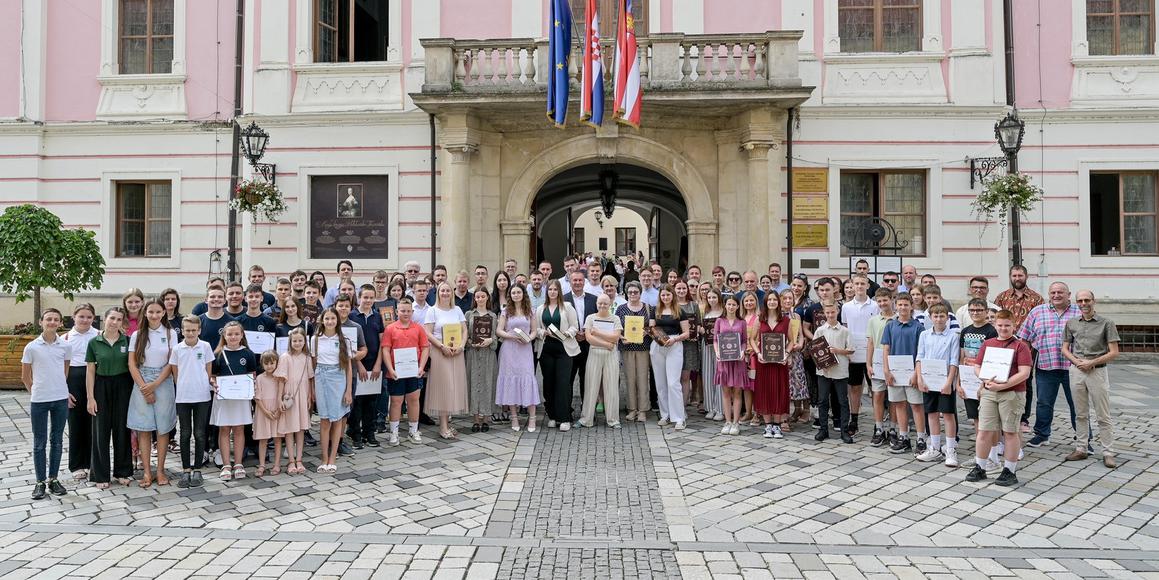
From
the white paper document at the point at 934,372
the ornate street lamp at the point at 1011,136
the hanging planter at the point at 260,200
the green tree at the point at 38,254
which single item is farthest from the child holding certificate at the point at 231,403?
the ornate street lamp at the point at 1011,136

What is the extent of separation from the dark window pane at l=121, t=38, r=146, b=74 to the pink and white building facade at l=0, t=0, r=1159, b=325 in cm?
32

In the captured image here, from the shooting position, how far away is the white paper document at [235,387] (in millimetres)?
6703

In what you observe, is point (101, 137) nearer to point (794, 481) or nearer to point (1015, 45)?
point (794, 481)

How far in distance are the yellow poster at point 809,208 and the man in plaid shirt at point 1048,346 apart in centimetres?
607

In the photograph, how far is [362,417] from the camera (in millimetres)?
8062

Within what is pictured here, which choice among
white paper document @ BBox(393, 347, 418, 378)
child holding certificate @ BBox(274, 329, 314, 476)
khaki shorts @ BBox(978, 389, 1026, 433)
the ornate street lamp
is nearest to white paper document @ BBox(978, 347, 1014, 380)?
khaki shorts @ BBox(978, 389, 1026, 433)

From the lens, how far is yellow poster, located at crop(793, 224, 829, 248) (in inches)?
551

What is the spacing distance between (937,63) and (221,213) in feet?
48.7

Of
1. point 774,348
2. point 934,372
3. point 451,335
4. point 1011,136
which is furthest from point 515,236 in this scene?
point 1011,136

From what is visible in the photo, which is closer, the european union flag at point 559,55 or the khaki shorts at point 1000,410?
the khaki shorts at point 1000,410

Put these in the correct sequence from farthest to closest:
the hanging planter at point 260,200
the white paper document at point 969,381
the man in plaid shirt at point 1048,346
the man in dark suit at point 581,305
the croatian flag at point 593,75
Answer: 1. the hanging planter at point 260,200
2. the croatian flag at point 593,75
3. the man in dark suit at point 581,305
4. the man in plaid shirt at point 1048,346
5. the white paper document at point 969,381

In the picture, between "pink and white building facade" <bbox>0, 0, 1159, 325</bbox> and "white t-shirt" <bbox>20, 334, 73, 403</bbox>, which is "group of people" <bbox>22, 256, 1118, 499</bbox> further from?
"pink and white building facade" <bbox>0, 0, 1159, 325</bbox>

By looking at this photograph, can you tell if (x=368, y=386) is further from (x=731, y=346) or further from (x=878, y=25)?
(x=878, y=25)

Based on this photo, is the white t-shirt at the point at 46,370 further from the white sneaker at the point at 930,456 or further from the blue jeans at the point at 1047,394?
the blue jeans at the point at 1047,394
